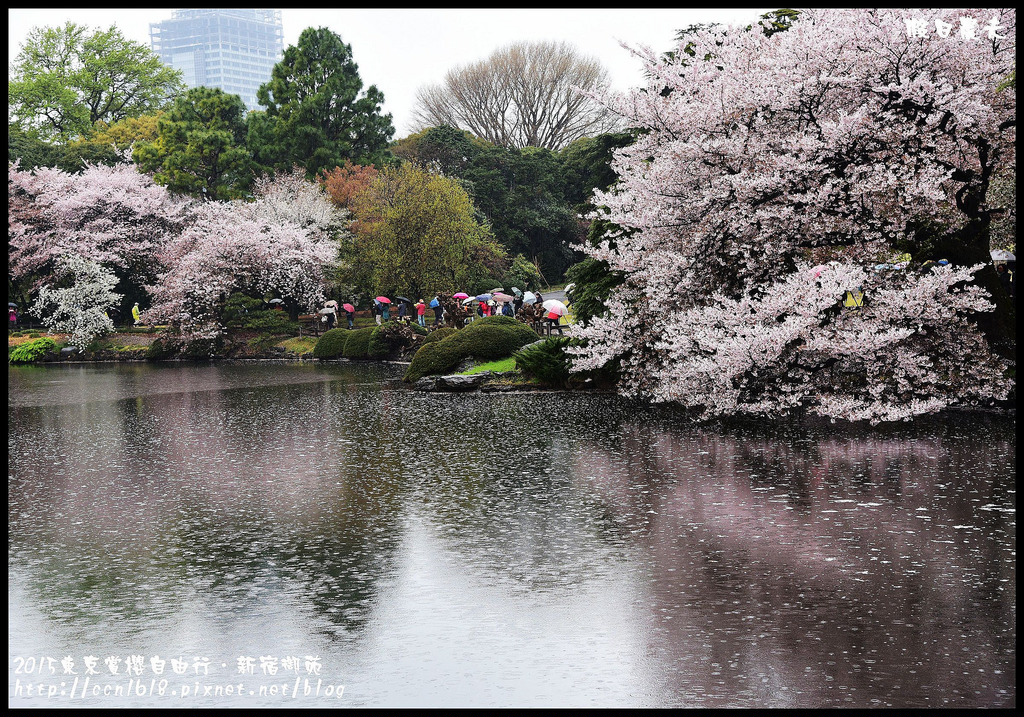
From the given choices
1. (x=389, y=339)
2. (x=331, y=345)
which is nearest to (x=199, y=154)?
(x=331, y=345)

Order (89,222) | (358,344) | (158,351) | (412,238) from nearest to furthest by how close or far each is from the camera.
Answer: (358,344) → (158,351) → (412,238) → (89,222)

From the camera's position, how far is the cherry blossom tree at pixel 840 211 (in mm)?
14742

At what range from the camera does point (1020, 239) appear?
37.6 ft

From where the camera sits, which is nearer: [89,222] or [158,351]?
[158,351]

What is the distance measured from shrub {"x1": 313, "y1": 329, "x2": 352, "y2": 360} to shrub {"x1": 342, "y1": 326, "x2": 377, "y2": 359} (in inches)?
11.8

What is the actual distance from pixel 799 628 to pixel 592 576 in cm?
172

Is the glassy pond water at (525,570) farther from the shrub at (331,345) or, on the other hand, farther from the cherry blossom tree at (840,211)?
the shrub at (331,345)

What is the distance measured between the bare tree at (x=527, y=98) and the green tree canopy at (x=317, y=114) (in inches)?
599

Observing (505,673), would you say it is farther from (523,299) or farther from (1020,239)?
(523,299)

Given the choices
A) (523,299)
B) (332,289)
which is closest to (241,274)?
(332,289)

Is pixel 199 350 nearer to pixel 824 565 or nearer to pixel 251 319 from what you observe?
pixel 251 319

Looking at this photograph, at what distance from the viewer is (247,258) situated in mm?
41250

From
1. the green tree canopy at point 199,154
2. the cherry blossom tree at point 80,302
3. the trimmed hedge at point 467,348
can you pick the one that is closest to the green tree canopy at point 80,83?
the green tree canopy at point 199,154

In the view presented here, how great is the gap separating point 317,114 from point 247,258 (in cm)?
1347
